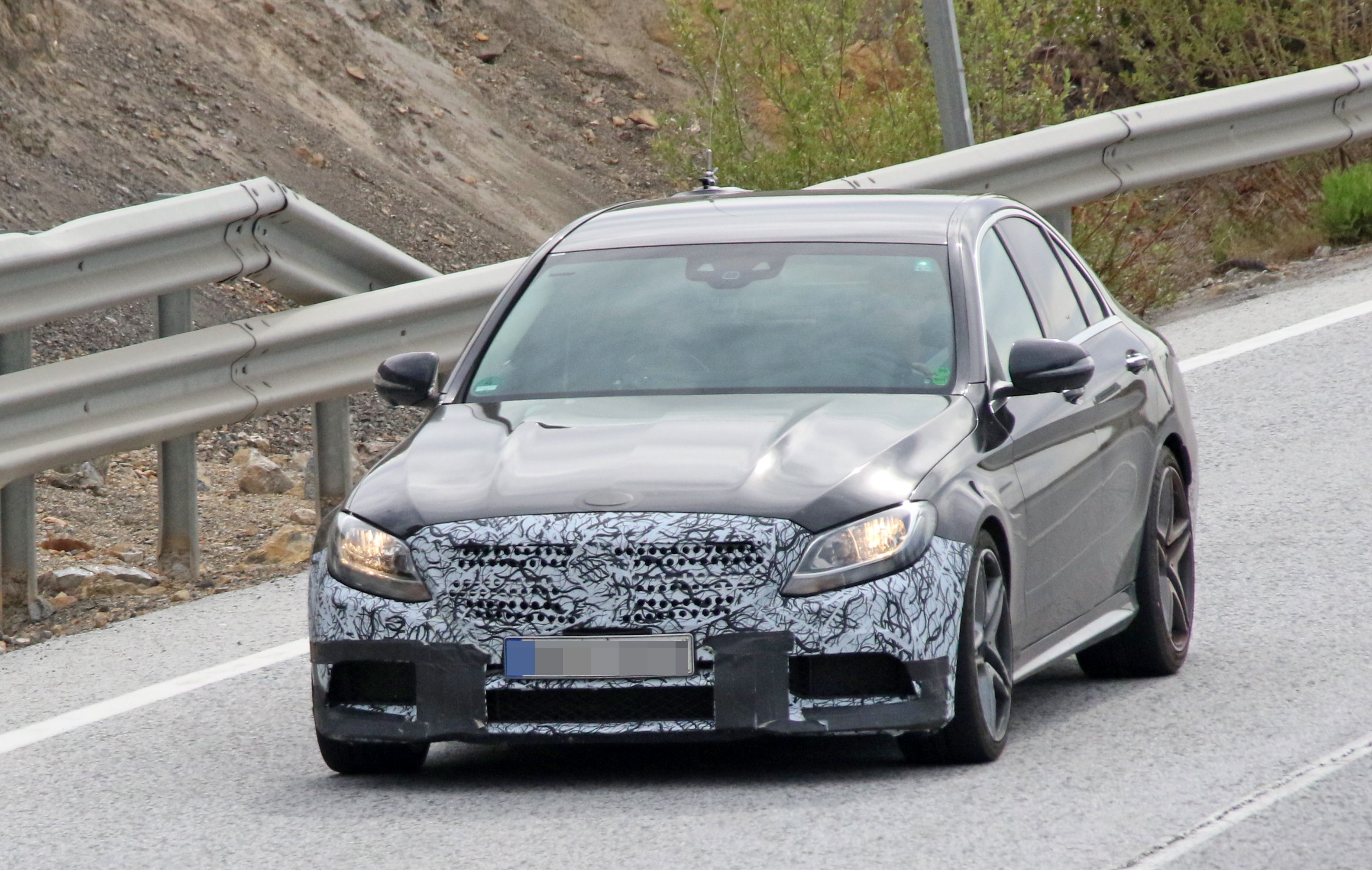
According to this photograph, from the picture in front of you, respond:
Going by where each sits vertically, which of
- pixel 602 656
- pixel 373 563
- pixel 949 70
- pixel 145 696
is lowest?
pixel 145 696

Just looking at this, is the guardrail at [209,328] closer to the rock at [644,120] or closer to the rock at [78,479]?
Result: the rock at [78,479]

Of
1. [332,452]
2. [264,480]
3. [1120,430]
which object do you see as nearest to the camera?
[1120,430]

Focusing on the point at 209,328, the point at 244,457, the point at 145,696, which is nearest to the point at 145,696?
the point at 145,696

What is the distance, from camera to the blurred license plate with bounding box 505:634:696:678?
17.9ft

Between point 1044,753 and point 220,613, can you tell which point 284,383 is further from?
point 1044,753

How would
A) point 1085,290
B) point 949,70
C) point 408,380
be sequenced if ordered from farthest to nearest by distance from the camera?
point 949,70 < point 1085,290 < point 408,380

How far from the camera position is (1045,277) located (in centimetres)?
726

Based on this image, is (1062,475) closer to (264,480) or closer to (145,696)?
(145,696)

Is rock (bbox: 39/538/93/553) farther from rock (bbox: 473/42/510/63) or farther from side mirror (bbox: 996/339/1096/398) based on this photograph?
rock (bbox: 473/42/510/63)

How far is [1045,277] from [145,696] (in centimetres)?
306

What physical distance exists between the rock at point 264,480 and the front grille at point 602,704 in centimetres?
553

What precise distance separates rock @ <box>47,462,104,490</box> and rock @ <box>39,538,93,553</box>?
3.46 feet

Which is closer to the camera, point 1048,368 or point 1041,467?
point 1048,368

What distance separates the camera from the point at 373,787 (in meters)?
5.83
